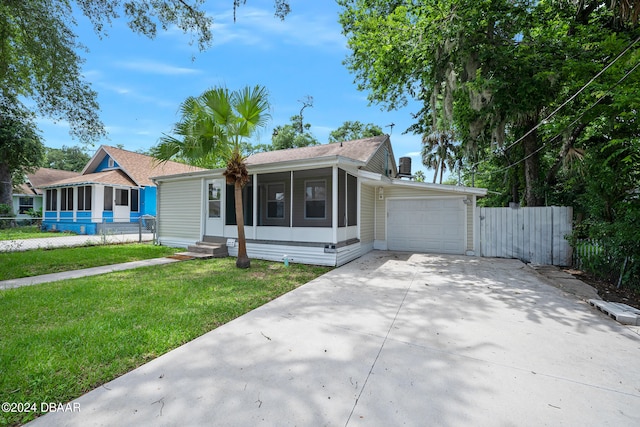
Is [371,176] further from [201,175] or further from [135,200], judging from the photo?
[135,200]

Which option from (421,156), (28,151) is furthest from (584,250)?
(28,151)

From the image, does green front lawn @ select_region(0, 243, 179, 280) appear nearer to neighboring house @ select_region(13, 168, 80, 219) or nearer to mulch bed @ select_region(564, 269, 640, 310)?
mulch bed @ select_region(564, 269, 640, 310)

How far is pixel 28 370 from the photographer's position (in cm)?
229

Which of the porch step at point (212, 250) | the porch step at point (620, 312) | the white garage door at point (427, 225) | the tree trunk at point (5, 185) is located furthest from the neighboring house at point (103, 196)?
the porch step at point (620, 312)

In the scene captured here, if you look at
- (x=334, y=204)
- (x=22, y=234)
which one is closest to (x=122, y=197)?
(x=22, y=234)

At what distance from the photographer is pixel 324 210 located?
7.64 meters

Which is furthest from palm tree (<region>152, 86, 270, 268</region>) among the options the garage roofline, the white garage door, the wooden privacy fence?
the wooden privacy fence

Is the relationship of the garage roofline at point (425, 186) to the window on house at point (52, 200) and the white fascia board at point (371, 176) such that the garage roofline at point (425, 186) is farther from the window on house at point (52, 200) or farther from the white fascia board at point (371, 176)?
the window on house at point (52, 200)

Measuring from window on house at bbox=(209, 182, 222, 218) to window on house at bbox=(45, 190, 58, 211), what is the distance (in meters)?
14.4

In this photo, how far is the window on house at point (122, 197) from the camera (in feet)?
52.0

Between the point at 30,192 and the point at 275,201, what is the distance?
25.3 m

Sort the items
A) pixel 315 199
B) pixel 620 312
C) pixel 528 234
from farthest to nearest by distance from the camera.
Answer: pixel 528 234
pixel 315 199
pixel 620 312

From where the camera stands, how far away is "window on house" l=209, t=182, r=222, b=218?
9055 millimetres

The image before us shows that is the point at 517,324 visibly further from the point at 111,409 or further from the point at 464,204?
the point at 464,204
